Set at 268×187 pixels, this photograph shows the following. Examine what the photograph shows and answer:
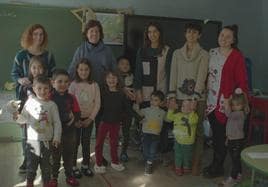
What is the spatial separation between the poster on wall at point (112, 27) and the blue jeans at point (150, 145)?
1.47 metres

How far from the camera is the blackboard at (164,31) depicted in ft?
13.2

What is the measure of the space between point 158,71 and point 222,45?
644 millimetres

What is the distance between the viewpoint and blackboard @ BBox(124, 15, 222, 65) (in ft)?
13.2

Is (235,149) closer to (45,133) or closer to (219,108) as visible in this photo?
(219,108)

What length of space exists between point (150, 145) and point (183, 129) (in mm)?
360

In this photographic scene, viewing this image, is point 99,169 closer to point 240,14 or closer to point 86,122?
point 86,122

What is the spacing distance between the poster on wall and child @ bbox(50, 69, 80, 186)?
1583mm

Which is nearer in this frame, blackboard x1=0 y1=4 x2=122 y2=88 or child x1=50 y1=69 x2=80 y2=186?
child x1=50 y1=69 x2=80 y2=186

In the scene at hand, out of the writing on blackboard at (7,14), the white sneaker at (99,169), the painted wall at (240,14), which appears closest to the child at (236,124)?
the white sneaker at (99,169)

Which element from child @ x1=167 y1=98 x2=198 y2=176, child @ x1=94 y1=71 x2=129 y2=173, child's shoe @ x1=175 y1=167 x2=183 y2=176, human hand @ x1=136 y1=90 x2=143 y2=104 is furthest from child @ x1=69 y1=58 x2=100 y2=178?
child's shoe @ x1=175 y1=167 x2=183 y2=176

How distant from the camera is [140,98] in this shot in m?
3.53

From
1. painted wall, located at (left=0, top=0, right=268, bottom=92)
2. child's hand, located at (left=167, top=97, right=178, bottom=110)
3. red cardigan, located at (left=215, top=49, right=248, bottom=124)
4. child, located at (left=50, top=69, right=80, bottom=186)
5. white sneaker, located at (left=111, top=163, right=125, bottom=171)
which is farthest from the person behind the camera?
painted wall, located at (left=0, top=0, right=268, bottom=92)

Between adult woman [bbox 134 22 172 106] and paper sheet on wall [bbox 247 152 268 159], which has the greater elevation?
adult woman [bbox 134 22 172 106]

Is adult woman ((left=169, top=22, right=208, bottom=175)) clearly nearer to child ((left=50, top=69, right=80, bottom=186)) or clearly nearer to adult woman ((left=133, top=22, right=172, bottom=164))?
adult woman ((left=133, top=22, right=172, bottom=164))
